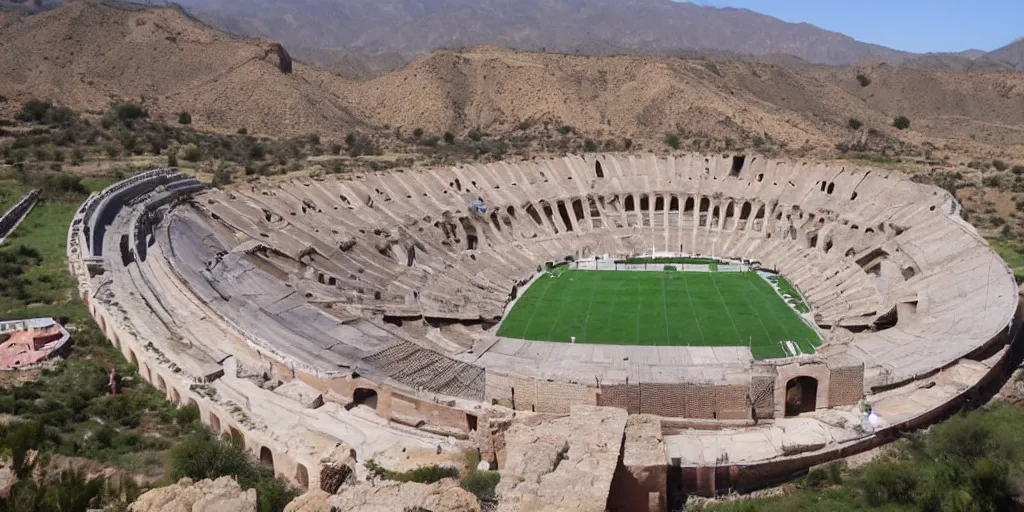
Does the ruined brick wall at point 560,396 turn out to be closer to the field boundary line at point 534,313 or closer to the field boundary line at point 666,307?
the field boundary line at point 534,313

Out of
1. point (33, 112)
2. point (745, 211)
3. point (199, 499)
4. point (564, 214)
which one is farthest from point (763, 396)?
point (33, 112)

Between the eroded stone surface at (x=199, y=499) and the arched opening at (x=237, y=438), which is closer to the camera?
the eroded stone surface at (x=199, y=499)

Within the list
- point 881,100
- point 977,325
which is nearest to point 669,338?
point 977,325

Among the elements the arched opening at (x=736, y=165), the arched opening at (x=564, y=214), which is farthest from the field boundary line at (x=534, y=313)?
the arched opening at (x=736, y=165)

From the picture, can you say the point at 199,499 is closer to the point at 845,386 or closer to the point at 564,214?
the point at 845,386

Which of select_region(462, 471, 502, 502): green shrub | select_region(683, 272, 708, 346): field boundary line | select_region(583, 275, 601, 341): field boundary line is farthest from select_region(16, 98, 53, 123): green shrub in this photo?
select_region(462, 471, 502, 502): green shrub

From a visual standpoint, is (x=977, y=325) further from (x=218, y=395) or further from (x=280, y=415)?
(x=218, y=395)
